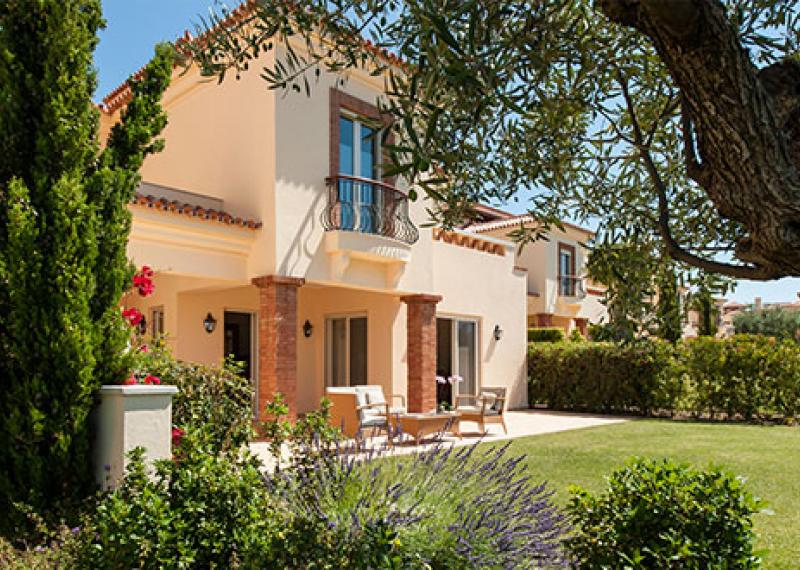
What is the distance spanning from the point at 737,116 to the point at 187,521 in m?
3.80

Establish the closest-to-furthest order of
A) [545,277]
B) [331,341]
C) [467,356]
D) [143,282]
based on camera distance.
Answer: [143,282]
[331,341]
[467,356]
[545,277]

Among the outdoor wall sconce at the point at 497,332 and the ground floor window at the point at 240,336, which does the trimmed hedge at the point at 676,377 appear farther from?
the ground floor window at the point at 240,336

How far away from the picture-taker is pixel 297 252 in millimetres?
13172

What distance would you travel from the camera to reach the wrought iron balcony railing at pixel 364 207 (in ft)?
45.2

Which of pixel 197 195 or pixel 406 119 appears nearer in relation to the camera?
pixel 406 119

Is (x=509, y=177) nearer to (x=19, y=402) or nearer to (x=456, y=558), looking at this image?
(x=456, y=558)

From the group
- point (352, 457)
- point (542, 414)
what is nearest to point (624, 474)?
point (352, 457)

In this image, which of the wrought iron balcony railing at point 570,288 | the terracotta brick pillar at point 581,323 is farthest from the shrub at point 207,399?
the terracotta brick pillar at point 581,323

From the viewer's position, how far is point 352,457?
431cm

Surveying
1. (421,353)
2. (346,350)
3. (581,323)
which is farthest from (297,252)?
(581,323)

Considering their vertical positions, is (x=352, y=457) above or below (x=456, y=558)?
above

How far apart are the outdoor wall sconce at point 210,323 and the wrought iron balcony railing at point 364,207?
369cm

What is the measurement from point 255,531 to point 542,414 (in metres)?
16.0

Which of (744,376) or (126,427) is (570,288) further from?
(126,427)
